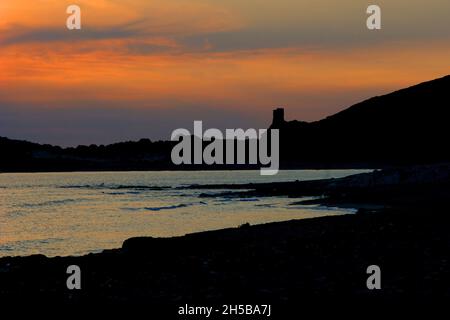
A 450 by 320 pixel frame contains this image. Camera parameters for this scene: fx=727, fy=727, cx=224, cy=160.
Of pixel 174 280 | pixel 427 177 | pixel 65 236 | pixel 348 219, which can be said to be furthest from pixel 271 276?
pixel 427 177

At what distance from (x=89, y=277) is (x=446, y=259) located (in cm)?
1006

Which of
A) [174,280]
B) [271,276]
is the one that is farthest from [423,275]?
[174,280]

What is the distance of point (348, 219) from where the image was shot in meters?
35.3

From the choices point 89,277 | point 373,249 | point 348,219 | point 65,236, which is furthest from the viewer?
point 65,236

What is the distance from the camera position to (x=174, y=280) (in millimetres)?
18969
